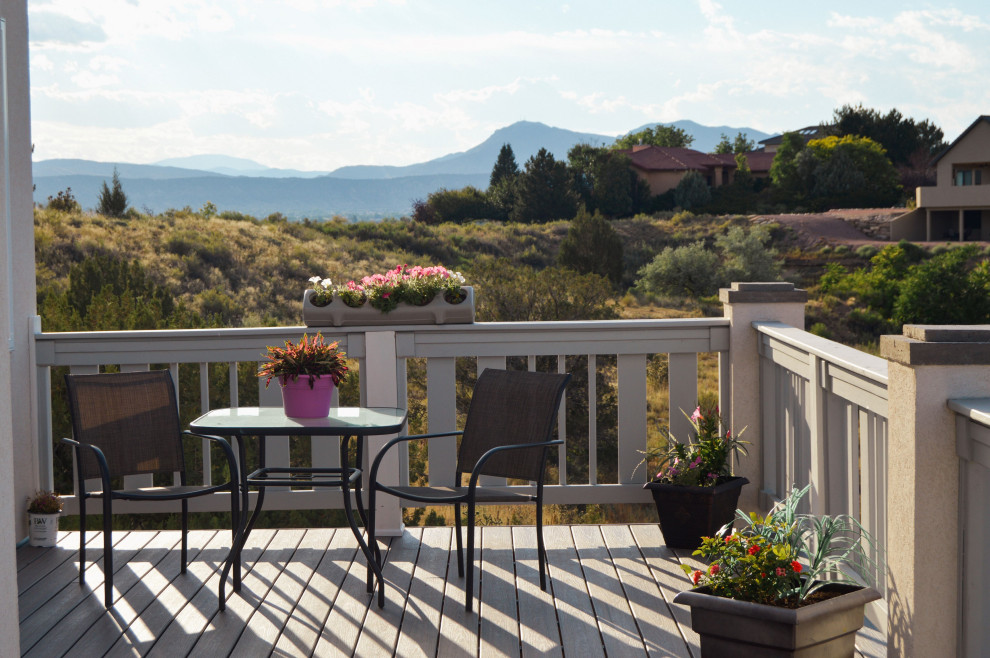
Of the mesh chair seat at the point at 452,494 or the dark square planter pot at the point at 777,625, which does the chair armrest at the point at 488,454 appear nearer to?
the mesh chair seat at the point at 452,494

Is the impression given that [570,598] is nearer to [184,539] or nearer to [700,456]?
[700,456]

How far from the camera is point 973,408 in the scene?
5.71 feet

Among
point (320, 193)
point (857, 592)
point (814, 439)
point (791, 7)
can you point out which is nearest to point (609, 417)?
point (814, 439)

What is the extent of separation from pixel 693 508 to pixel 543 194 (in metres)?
31.2

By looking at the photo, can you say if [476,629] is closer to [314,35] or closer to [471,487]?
[471,487]

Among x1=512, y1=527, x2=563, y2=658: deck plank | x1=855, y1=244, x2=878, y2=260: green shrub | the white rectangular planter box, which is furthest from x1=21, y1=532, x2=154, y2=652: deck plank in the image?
x1=855, y1=244, x2=878, y2=260: green shrub

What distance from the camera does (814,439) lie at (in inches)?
108

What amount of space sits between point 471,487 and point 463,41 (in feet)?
37.3

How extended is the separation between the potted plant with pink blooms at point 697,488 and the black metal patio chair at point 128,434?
1.55 m

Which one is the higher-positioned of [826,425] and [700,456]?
[826,425]

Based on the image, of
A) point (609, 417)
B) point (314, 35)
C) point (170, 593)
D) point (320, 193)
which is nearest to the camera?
point (170, 593)

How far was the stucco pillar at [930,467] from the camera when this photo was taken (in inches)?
71.5

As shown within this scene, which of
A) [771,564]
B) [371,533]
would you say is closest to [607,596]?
[371,533]

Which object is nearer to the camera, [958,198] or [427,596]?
[427,596]
